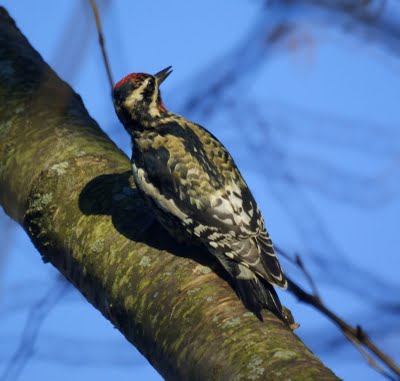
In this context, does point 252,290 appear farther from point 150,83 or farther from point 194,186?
point 150,83

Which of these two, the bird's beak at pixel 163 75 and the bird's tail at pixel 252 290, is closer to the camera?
the bird's tail at pixel 252 290

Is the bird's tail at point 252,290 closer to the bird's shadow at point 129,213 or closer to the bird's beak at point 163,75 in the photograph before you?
the bird's shadow at point 129,213

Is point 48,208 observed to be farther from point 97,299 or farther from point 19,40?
point 19,40

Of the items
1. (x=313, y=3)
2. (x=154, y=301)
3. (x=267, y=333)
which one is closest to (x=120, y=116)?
(x=154, y=301)

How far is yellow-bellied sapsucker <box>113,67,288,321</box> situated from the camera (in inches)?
131

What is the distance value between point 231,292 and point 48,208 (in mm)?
965

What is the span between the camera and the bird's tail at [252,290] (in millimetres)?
2584

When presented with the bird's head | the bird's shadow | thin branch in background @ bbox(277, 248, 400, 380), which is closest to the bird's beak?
the bird's head

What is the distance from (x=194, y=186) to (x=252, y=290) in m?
1.13

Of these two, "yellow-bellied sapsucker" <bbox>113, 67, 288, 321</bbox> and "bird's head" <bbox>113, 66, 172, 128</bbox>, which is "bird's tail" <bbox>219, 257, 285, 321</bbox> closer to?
"yellow-bellied sapsucker" <bbox>113, 67, 288, 321</bbox>

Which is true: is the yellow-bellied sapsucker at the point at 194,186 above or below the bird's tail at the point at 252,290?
above

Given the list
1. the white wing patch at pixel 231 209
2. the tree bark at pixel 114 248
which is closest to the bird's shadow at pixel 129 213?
the tree bark at pixel 114 248

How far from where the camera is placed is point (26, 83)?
152 inches

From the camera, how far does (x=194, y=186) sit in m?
3.64
